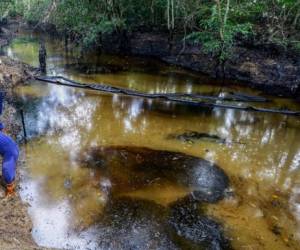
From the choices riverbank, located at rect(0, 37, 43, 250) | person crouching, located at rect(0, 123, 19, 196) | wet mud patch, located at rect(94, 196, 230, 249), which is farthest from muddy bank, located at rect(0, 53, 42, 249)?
wet mud patch, located at rect(94, 196, 230, 249)

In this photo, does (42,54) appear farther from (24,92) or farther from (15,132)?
(15,132)

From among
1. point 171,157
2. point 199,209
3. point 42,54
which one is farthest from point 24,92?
point 199,209

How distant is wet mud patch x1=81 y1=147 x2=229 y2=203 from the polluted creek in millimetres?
21

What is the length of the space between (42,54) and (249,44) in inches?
351

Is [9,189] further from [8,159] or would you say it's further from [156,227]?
[156,227]

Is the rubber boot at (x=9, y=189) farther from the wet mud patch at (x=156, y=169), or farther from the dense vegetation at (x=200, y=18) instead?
the dense vegetation at (x=200, y=18)

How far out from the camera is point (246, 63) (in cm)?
1348

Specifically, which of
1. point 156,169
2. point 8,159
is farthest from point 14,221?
point 156,169

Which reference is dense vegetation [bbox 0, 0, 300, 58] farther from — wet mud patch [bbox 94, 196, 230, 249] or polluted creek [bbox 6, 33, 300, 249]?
wet mud patch [bbox 94, 196, 230, 249]

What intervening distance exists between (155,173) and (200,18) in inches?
425

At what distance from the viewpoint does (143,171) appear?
6.31 meters

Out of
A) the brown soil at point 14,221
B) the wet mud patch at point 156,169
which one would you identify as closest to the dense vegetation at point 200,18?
the brown soil at point 14,221

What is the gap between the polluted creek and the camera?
15.7ft

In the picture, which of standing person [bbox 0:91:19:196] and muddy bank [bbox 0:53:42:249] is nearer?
muddy bank [bbox 0:53:42:249]
